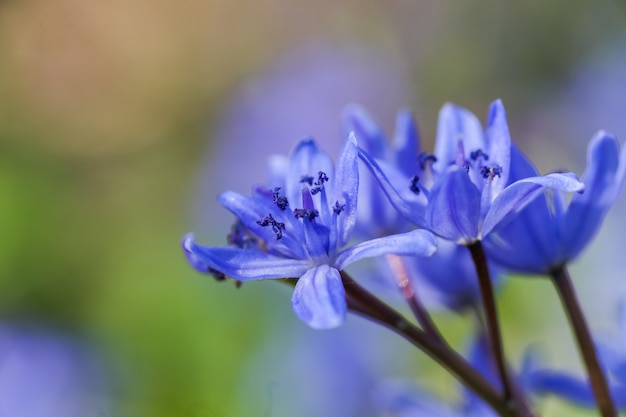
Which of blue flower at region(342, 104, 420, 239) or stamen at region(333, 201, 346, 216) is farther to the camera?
blue flower at region(342, 104, 420, 239)

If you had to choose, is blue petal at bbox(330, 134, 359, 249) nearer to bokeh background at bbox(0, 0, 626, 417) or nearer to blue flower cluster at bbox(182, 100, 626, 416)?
Result: blue flower cluster at bbox(182, 100, 626, 416)

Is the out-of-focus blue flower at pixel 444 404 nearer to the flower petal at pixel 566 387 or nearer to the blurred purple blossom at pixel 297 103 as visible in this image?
the flower petal at pixel 566 387

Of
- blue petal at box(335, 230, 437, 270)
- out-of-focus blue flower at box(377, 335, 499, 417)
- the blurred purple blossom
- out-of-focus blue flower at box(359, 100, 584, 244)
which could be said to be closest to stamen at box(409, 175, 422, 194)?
out-of-focus blue flower at box(359, 100, 584, 244)

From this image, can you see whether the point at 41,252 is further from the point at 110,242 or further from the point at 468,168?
the point at 468,168

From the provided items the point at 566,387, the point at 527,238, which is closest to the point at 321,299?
the point at 527,238

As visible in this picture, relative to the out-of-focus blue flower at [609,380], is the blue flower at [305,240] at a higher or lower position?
higher

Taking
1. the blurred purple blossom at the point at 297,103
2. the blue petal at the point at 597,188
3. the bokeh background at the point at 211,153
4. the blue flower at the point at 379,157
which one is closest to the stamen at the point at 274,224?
the blue flower at the point at 379,157
